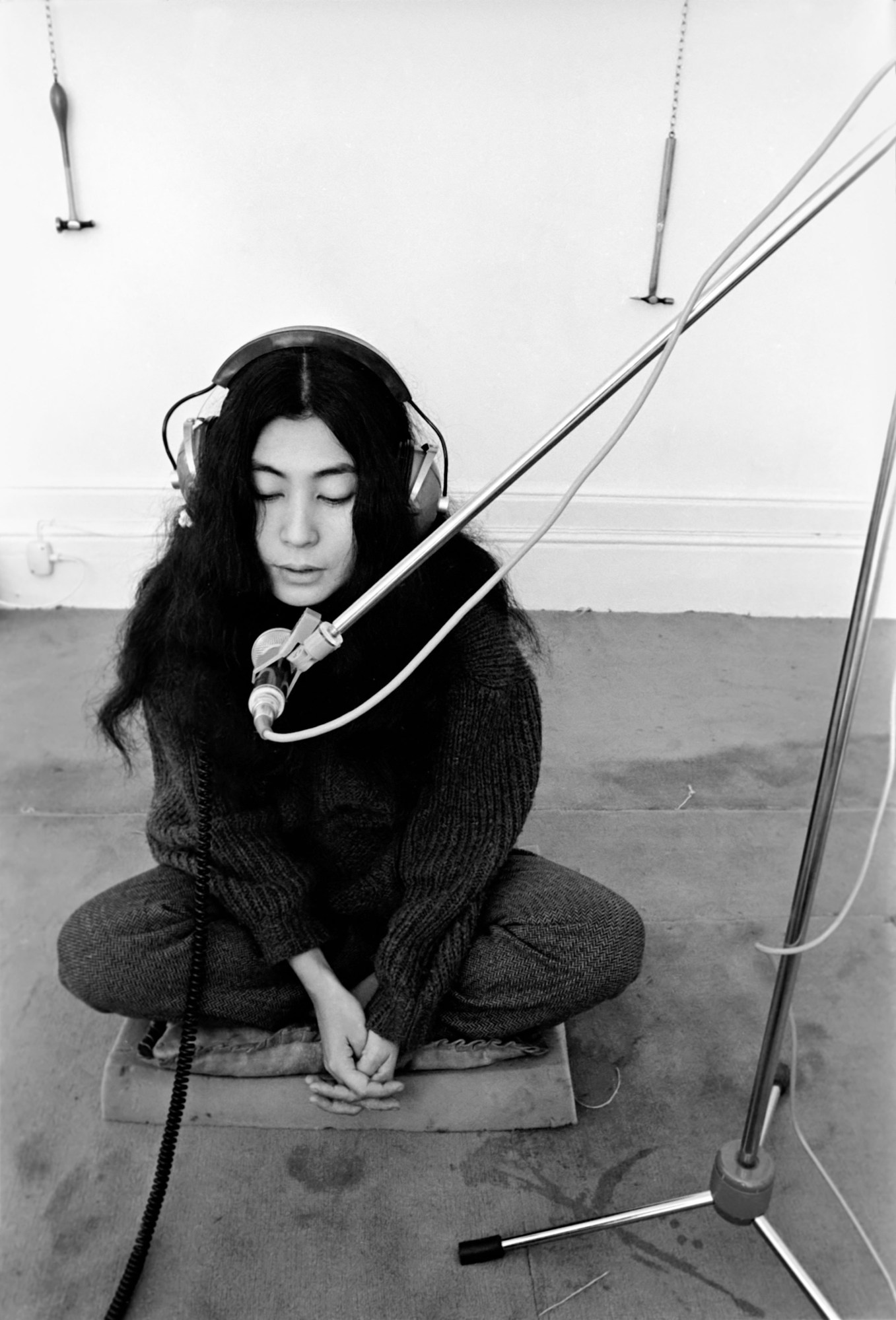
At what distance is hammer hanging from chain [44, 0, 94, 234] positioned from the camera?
2.17 metres

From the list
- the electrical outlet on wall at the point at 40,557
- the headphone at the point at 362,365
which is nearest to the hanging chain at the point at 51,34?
the electrical outlet on wall at the point at 40,557

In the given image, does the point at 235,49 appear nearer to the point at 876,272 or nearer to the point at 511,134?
the point at 511,134

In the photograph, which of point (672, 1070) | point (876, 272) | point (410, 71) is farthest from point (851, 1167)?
point (410, 71)

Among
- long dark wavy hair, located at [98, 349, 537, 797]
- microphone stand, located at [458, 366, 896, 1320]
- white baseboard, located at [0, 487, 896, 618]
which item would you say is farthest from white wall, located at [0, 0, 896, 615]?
microphone stand, located at [458, 366, 896, 1320]

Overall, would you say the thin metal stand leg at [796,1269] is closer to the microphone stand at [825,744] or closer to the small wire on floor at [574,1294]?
the microphone stand at [825,744]

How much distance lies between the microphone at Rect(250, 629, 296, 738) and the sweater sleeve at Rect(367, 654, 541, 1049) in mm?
459

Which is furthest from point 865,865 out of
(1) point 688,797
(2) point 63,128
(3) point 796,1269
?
(2) point 63,128

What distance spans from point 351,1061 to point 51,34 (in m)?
2.06

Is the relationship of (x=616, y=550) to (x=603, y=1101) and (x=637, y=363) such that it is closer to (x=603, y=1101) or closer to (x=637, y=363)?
(x=603, y=1101)

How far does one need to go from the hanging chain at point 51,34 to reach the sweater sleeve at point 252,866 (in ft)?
5.27

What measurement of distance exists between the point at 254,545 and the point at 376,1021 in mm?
532

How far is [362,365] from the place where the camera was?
1.08m

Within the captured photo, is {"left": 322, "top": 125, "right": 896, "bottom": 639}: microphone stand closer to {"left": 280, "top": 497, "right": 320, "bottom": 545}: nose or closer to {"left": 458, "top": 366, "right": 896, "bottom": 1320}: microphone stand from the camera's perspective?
{"left": 458, "top": 366, "right": 896, "bottom": 1320}: microphone stand

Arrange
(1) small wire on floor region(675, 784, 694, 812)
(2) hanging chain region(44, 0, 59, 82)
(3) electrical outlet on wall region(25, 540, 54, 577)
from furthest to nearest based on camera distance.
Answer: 1. (3) electrical outlet on wall region(25, 540, 54, 577)
2. (2) hanging chain region(44, 0, 59, 82)
3. (1) small wire on floor region(675, 784, 694, 812)
